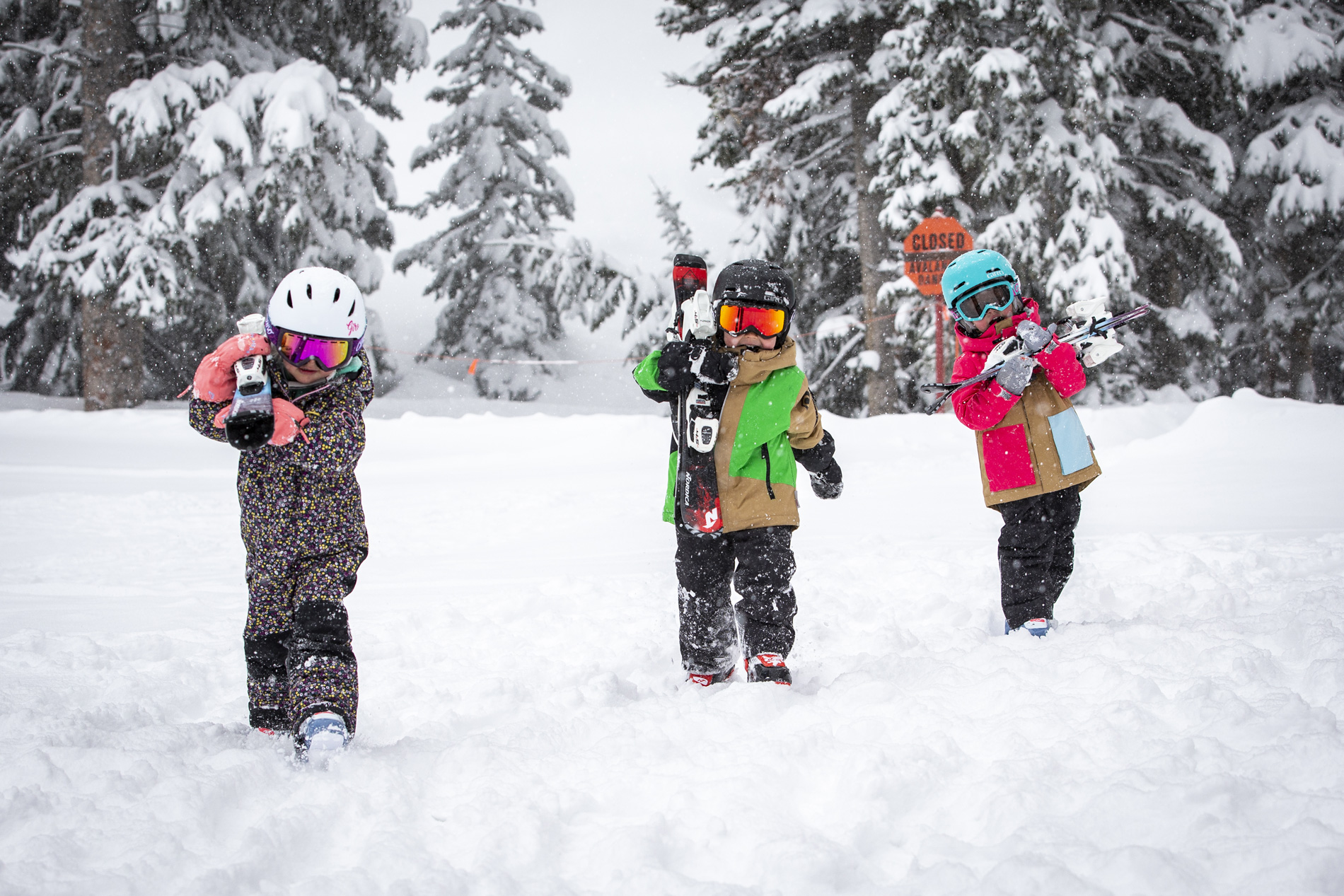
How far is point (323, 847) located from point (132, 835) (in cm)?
40

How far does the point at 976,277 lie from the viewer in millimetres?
3367

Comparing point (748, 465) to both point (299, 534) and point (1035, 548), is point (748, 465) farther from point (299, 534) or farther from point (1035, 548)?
point (299, 534)

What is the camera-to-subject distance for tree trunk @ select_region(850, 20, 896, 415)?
13.1 m

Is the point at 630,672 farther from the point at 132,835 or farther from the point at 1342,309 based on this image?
the point at 1342,309

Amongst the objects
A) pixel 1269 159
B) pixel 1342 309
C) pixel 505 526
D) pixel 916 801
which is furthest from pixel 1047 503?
pixel 1342 309

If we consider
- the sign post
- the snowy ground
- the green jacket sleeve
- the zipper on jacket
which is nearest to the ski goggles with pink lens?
the green jacket sleeve

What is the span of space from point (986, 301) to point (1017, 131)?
9953 millimetres

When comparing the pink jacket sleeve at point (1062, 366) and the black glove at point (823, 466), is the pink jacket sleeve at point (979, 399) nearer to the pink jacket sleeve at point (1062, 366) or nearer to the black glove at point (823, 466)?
the pink jacket sleeve at point (1062, 366)

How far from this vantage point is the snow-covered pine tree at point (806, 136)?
12.4 metres

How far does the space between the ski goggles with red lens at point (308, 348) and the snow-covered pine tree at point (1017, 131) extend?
35.4ft

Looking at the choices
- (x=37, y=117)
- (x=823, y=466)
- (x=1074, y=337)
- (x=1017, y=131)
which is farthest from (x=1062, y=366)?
(x=37, y=117)

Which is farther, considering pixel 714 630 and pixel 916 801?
pixel 714 630

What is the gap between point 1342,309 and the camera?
1502 centimetres

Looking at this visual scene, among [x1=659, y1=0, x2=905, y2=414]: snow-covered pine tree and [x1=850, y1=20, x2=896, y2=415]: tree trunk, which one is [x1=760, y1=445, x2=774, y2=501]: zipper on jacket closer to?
[x1=659, y1=0, x2=905, y2=414]: snow-covered pine tree
